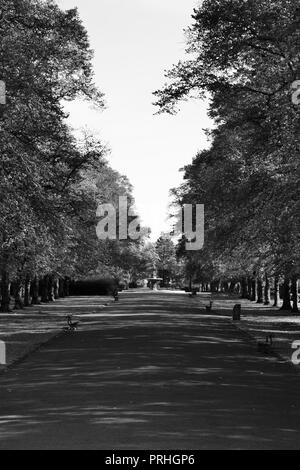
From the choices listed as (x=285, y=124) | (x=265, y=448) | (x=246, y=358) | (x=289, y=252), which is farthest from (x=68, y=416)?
(x=289, y=252)

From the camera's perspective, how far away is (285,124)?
2481cm

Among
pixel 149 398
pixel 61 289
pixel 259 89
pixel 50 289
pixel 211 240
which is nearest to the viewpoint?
pixel 149 398

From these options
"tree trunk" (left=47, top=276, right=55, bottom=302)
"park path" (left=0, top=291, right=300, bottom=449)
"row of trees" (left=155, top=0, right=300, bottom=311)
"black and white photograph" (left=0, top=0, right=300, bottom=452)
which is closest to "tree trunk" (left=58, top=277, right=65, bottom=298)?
"tree trunk" (left=47, top=276, right=55, bottom=302)

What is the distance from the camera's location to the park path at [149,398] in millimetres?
10398

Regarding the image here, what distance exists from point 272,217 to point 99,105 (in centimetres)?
717

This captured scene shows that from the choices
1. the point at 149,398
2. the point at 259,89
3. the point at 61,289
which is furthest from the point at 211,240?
the point at 61,289

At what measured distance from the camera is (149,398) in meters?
13.9

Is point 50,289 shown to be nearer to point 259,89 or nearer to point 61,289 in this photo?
point 61,289

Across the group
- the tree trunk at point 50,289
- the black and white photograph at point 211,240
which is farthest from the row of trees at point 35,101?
the tree trunk at point 50,289

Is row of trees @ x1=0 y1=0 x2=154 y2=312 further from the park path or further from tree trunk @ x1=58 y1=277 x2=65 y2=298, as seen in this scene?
tree trunk @ x1=58 y1=277 x2=65 y2=298

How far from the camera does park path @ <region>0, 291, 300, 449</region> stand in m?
10.4

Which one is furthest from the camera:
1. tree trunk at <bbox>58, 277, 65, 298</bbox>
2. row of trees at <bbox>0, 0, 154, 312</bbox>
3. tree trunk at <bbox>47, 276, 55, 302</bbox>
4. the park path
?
tree trunk at <bbox>58, 277, 65, 298</bbox>

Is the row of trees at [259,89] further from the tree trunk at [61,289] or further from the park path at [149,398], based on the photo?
the tree trunk at [61,289]

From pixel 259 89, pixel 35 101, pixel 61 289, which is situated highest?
pixel 259 89
